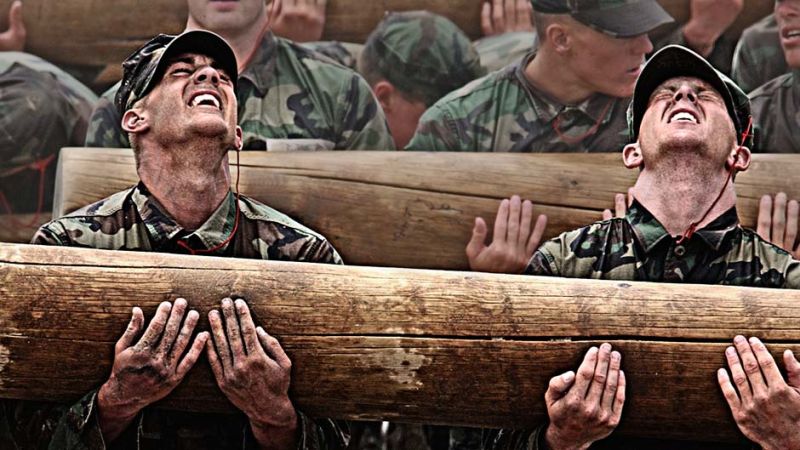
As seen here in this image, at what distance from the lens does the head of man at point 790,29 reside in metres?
9.05

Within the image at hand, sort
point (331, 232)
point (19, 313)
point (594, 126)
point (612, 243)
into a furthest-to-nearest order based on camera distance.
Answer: point (594, 126)
point (331, 232)
point (612, 243)
point (19, 313)

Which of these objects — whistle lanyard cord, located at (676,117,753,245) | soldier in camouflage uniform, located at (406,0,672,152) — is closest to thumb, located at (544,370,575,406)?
whistle lanyard cord, located at (676,117,753,245)

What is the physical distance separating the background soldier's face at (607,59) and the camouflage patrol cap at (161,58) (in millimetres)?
2368

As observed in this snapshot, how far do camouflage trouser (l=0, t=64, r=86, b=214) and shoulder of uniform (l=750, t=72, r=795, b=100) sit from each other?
3106 mm

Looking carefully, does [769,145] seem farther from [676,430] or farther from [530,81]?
[676,430]

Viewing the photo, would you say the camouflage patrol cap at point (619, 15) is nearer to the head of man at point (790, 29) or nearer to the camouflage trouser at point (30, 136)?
the head of man at point (790, 29)

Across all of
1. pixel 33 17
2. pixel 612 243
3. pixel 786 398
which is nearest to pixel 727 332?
pixel 786 398

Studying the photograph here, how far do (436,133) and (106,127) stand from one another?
4.98 feet

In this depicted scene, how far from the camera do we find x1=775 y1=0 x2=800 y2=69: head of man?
356 inches

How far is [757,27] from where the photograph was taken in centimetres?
912

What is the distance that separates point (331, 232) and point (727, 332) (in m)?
2.56

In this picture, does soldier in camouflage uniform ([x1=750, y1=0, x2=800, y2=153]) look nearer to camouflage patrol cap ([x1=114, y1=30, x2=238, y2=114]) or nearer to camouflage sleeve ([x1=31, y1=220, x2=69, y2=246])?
camouflage patrol cap ([x1=114, y1=30, x2=238, y2=114])

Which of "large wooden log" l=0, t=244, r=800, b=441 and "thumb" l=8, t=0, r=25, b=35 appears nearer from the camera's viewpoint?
"large wooden log" l=0, t=244, r=800, b=441

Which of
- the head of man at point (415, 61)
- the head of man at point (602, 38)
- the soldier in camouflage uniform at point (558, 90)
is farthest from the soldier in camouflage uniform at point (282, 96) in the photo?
the head of man at point (602, 38)
